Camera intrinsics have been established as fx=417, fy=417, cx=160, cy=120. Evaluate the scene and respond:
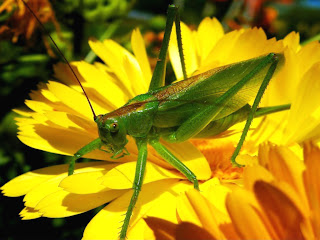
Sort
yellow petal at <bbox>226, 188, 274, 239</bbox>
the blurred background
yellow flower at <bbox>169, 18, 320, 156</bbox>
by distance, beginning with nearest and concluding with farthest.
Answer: yellow petal at <bbox>226, 188, 274, 239</bbox> → yellow flower at <bbox>169, 18, 320, 156</bbox> → the blurred background

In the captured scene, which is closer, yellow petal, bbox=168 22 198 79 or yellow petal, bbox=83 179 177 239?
yellow petal, bbox=83 179 177 239

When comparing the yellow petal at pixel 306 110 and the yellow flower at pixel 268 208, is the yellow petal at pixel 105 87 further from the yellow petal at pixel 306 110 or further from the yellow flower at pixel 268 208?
the yellow flower at pixel 268 208

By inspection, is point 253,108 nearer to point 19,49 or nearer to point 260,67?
point 260,67

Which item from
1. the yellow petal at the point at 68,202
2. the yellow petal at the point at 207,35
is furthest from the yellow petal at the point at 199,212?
the yellow petal at the point at 207,35

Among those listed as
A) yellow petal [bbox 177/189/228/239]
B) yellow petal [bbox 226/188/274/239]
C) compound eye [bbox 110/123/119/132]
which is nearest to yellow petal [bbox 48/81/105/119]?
compound eye [bbox 110/123/119/132]

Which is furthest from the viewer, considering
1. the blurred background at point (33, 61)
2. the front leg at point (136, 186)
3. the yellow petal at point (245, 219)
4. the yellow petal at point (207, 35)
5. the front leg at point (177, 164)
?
the yellow petal at point (207, 35)

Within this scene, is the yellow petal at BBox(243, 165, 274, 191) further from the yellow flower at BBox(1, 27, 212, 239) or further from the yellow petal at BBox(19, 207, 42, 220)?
the yellow petal at BBox(19, 207, 42, 220)
